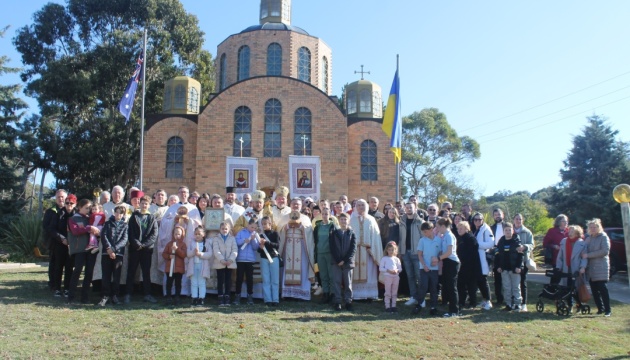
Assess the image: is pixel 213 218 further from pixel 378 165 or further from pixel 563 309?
pixel 378 165

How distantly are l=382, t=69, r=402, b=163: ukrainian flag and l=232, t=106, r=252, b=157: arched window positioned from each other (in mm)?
8284

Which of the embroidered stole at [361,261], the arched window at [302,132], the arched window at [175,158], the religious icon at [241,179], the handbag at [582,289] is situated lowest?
the handbag at [582,289]

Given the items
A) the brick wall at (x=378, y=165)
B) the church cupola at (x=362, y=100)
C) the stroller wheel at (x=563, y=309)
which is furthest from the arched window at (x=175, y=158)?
the stroller wheel at (x=563, y=309)

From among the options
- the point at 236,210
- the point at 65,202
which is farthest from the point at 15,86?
the point at 236,210

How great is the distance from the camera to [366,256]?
980 cm

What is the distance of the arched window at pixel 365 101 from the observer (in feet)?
84.8

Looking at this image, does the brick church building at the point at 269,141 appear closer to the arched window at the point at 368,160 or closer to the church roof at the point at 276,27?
→ the arched window at the point at 368,160

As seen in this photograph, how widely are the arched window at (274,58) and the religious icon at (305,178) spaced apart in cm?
929

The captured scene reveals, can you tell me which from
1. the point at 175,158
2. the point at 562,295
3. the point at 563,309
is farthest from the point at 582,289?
the point at 175,158

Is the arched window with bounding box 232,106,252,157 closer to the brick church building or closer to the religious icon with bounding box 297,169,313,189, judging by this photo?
the brick church building

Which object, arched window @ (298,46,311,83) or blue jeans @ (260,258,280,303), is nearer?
blue jeans @ (260,258,280,303)

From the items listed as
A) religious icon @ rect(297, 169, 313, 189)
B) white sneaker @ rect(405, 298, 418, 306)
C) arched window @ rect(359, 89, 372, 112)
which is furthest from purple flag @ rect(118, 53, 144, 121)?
arched window @ rect(359, 89, 372, 112)

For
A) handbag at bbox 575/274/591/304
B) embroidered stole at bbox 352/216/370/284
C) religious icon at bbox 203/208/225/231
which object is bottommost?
handbag at bbox 575/274/591/304

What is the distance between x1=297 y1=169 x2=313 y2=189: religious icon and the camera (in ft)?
66.7
